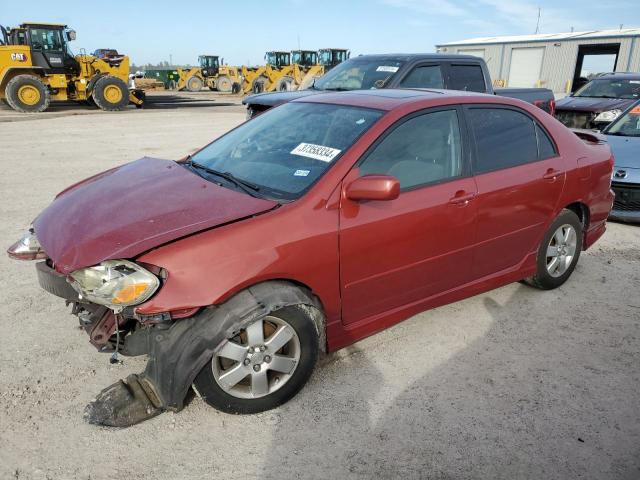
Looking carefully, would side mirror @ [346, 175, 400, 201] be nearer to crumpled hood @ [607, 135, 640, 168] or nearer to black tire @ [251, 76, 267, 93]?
crumpled hood @ [607, 135, 640, 168]

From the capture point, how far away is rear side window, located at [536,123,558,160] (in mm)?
3803

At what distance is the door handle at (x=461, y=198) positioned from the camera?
10.3 ft

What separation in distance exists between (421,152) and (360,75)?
4.92 meters

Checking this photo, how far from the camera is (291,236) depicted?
2.53 metres

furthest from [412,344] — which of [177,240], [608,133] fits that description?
[608,133]

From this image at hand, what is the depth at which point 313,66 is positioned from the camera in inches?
1208

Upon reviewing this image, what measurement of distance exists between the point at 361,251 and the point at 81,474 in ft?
5.68

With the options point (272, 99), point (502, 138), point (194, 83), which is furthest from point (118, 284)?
point (194, 83)

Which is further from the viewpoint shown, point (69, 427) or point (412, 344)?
point (412, 344)

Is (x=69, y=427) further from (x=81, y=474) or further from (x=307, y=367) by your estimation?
(x=307, y=367)

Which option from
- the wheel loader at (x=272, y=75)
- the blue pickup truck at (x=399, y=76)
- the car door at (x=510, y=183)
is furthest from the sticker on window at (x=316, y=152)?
the wheel loader at (x=272, y=75)

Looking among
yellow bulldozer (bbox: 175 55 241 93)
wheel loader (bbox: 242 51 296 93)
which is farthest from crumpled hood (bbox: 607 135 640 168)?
yellow bulldozer (bbox: 175 55 241 93)

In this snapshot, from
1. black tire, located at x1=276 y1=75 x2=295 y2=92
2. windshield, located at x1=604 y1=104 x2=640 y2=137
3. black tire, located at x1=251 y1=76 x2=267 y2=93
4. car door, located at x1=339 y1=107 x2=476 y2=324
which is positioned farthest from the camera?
black tire, located at x1=251 y1=76 x2=267 y2=93

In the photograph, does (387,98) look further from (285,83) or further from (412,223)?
(285,83)
